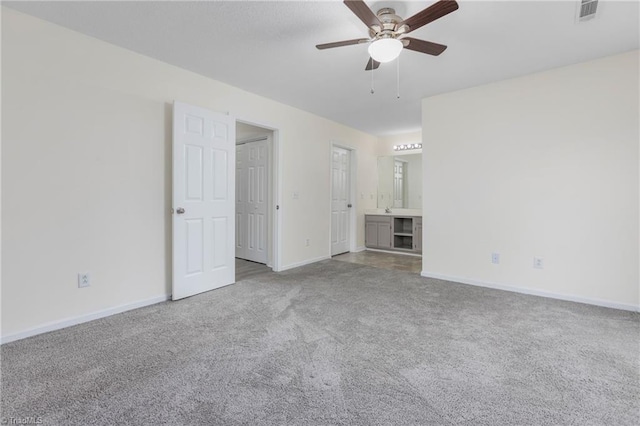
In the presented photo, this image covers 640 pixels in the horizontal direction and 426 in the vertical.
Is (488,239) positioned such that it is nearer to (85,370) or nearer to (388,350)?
(388,350)

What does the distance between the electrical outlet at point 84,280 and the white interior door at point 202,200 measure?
0.70 meters

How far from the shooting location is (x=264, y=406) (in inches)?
59.7

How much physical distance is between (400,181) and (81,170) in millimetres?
5293

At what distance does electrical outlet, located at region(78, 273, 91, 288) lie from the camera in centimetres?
254

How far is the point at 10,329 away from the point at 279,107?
3640 mm

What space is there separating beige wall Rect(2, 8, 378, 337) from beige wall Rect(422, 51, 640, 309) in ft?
10.4

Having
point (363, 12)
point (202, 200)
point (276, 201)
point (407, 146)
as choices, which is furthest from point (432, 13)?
point (407, 146)

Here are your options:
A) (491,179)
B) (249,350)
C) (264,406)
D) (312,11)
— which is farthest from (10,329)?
(491,179)

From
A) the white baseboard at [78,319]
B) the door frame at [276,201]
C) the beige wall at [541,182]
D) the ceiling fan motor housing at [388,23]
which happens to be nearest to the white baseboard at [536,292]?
the beige wall at [541,182]

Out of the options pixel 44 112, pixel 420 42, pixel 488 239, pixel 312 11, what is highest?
pixel 312 11

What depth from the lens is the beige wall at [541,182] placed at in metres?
2.90

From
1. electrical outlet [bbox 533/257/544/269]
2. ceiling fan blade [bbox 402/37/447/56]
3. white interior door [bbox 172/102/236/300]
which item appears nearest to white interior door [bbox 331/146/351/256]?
white interior door [bbox 172/102/236/300]

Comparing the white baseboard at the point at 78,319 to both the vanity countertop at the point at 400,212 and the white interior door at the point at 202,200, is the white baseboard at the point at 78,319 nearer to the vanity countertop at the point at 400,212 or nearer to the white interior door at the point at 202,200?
the white interior door at the point at 202,200

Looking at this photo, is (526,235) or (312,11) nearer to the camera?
(312,11)
